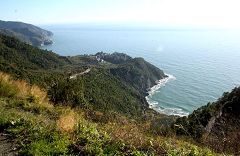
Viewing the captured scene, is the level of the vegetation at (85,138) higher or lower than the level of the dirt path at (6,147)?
higher

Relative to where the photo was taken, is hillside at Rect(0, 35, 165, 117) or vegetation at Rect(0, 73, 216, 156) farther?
hillside at Rect(0, 35, 165, 117)

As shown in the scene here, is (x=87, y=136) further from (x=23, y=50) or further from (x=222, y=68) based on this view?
(x=222, y=68)

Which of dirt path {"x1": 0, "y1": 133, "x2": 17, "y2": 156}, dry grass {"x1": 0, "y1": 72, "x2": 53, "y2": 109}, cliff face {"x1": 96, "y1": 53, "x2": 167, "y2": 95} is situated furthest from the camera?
cliff face {"x1": 96, "y1": 53, "x2": 167, "y2": 95}

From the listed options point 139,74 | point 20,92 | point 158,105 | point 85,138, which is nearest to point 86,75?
point 158,105

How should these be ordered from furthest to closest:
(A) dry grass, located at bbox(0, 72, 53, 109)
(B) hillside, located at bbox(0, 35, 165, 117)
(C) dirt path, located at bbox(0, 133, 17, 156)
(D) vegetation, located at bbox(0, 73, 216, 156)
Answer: (B) hillside, located at bbox(0, 35, 165, 117), (A) dry grass, located at bbox(0, 72, 53, 109), (C) dirt path, located at bbox(0, 133, 17, 156), (D) vegetation, located at bbox(0, 73, 216, 156)

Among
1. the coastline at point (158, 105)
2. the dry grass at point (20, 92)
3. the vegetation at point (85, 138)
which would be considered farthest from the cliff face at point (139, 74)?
the vegetation at point (85, 138)

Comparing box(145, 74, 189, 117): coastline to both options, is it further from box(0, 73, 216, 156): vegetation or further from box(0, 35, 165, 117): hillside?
box(0, 73, 216, 156): vegetation

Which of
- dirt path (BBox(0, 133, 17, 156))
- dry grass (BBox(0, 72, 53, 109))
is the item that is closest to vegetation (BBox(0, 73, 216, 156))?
dirt path (BBox(0, 133, 17, 156))

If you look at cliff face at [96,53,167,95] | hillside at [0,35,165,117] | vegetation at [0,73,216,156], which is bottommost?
cliff face at [96,53,167,95]

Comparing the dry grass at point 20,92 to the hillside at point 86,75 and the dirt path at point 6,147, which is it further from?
the hillside at point 86,75
